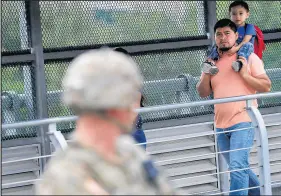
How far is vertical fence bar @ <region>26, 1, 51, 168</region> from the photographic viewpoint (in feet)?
24.3

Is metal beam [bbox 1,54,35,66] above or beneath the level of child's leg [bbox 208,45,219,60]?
above

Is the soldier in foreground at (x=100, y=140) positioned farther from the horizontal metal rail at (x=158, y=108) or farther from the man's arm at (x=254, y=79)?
the man's arm at (x=254, y=79)

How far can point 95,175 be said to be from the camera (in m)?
2.89

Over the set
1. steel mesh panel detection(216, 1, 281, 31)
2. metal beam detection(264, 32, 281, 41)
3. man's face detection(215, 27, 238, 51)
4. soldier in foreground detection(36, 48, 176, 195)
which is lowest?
soldier in foreground detection(36, 48, 176, 195)

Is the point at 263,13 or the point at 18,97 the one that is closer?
the point at 18,97

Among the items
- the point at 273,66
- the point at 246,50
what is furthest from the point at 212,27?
the point at 246,50

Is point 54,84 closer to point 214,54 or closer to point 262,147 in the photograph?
point 214,54

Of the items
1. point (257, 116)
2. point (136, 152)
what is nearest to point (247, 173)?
point (257, 116)

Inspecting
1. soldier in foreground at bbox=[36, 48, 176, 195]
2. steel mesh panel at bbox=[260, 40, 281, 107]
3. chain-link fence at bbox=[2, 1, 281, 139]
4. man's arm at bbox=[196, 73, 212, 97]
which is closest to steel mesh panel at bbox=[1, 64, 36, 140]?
chain-link fence at bbox=[2, 1, 281, 139]

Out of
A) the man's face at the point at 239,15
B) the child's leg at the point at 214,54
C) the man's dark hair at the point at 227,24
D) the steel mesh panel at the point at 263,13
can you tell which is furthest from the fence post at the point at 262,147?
the steel mesh panel at the point at 263,13

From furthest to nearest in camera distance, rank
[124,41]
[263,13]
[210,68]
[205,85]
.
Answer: [263,13]
[124,41]
[205,85]
[210,68]

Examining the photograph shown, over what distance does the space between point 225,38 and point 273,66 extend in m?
1.55

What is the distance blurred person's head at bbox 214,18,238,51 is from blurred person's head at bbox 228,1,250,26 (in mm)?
496

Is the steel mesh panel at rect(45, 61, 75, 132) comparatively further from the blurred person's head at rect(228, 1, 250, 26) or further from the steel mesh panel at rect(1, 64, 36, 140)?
the blurred person's head at rect(228, 1, 250, 26)
